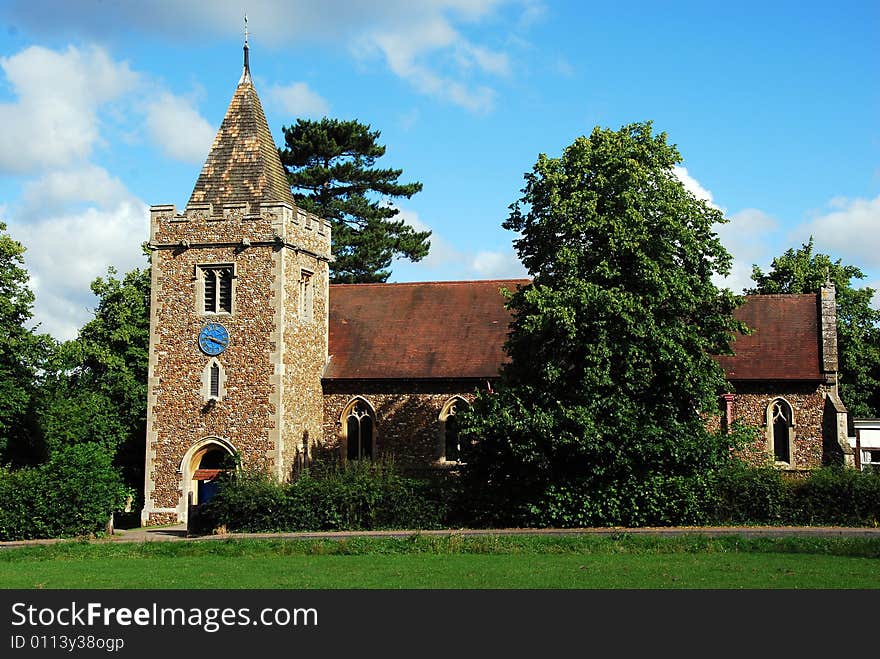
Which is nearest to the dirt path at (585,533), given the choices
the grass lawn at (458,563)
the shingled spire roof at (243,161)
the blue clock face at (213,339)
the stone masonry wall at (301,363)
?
the grass lawn at (458,563)

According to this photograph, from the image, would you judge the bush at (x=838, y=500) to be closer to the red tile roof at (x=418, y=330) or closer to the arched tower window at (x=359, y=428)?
the red tile roof at (x=418, y=330)

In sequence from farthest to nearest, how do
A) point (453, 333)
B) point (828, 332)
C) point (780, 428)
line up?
point (453, 333), point (828, 332), point (780, 428)

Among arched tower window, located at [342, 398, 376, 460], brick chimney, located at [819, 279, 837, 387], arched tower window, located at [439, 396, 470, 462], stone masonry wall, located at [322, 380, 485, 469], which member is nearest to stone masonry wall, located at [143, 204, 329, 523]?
stone masonry wall, located at [322, 380, 485, 469]

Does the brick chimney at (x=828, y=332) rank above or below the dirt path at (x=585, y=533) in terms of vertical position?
above

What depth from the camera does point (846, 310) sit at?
1944 inches

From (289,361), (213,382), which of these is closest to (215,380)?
(213,382)

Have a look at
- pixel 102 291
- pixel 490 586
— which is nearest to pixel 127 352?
pixel 102 291

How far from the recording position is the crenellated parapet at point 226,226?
3266 cm

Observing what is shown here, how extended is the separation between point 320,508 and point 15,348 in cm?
1476

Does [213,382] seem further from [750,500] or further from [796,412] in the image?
[796,412]

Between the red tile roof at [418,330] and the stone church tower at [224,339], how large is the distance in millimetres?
2790

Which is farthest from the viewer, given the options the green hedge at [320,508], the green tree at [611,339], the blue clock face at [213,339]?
the blue clock face at [213,339]

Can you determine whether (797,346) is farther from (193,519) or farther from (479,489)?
(193,519)

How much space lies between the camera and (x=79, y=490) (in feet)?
94.0
